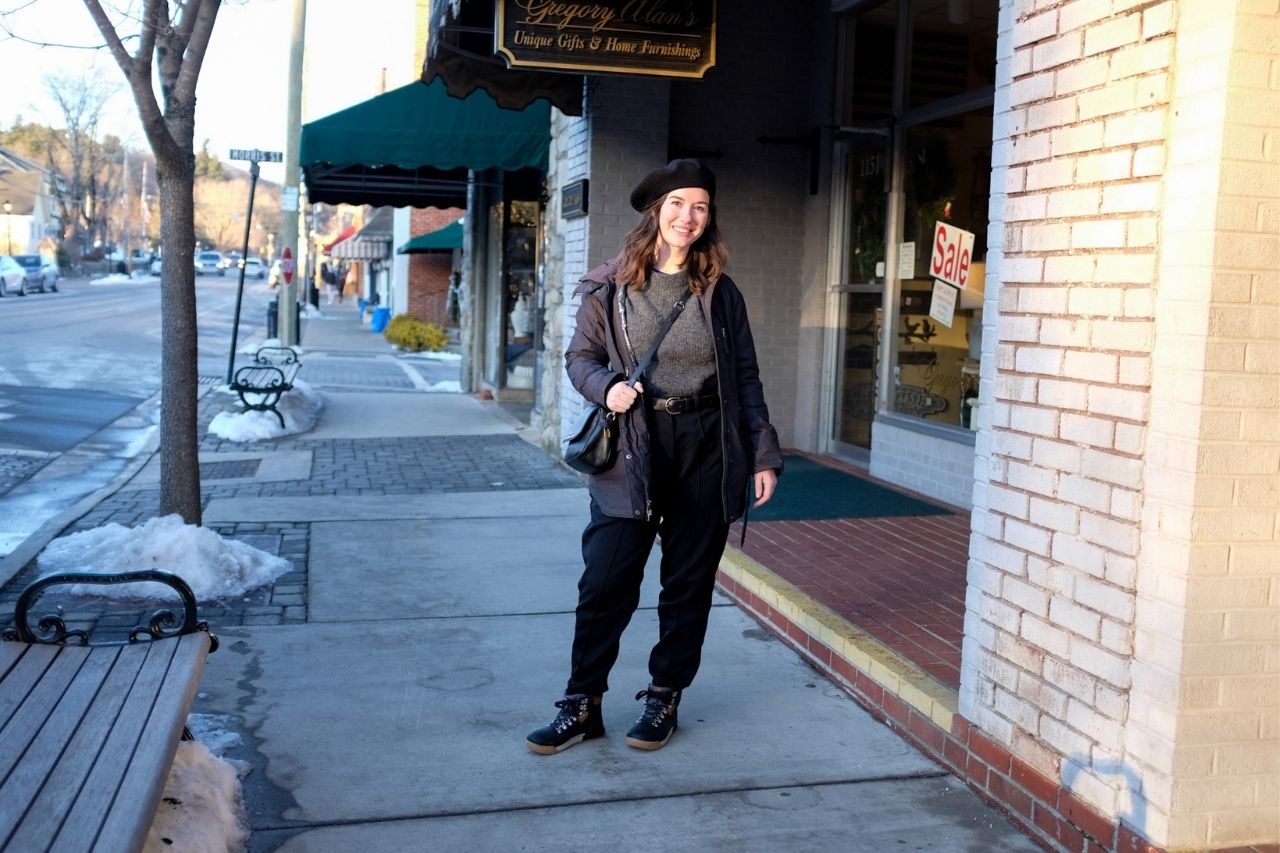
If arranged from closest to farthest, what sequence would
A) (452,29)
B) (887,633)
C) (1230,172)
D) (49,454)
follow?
(1230,172) → (887,633) → (452,29) → (49,454)

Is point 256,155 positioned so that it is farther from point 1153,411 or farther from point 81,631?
point 1153,411

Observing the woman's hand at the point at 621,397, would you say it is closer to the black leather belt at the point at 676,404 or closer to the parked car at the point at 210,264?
the black leather belt at the point at 676,404

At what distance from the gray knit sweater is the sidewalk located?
122cm

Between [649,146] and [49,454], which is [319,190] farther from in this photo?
[649,146]

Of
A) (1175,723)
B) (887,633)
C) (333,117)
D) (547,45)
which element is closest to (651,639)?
(887,633)

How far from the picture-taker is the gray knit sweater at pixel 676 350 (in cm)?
402

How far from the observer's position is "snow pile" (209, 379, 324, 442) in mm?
11883

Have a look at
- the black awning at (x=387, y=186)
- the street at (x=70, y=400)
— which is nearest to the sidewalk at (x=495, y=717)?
the street at (x=70, y=400)

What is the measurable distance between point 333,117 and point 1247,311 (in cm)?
985

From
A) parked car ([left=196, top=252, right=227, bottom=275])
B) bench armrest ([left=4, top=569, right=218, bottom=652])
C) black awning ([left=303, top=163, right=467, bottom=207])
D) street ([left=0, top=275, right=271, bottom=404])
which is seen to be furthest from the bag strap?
parked car ([left=196, top=252, right=227, bottom=275])

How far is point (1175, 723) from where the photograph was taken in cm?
306

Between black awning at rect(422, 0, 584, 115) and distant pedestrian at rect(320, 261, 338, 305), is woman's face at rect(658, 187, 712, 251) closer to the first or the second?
black awning at rect(422, 0, 584, 115)

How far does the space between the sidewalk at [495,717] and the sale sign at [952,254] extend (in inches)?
89.3

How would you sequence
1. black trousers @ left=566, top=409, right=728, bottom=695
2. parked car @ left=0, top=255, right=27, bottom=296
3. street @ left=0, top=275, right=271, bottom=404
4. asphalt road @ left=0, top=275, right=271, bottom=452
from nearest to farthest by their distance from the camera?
1. black trousers @ left=566, top=409, right=728, bottom=695
2. asphalt road @ left=0, top=275, right=271, bottom=452
3. street @ left=0, top=275, right=271, bottom=404
4. parked car @ left=0, top=255, right=27, bottom=296
